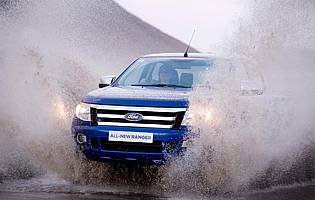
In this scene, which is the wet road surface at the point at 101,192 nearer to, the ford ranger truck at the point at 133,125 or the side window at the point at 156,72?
the ford ranger truck at the point at 133,125

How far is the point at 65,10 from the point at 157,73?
1273 centimetres

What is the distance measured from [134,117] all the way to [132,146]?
12.3 inches

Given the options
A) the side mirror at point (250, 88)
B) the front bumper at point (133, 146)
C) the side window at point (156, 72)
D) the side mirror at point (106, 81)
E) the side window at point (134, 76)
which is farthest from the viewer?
the side mirror at point (106, 81)

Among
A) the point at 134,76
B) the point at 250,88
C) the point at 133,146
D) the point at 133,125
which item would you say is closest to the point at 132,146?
the point at 133,146

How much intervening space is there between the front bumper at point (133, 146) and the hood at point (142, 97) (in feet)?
0.92

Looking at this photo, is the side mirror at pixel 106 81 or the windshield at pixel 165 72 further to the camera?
the side mirror at pixel 106 81

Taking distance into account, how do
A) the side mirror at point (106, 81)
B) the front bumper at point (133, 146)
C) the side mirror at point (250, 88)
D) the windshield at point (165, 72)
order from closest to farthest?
the front bumper at point (133, 146) < the side mirror at point (250, 88) < the windshield at point (165, 72) < the side mirror at point (106, 81)

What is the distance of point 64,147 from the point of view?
8.40 metres

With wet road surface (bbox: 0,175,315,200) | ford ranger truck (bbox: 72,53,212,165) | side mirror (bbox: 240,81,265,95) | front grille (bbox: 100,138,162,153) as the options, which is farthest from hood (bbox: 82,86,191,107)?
wet road surface (bbox: 0,175,315,200)

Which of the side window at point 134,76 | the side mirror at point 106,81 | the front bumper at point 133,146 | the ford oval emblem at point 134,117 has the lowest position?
the front bumper at point 133,146

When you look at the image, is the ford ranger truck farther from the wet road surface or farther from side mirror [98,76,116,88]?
side mirror [98,76,116,88]

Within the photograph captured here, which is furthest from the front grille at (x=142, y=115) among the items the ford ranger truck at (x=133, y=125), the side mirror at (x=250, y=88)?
the side mirror at (x=250, y=88)

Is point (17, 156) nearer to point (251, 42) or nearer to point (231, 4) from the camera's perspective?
point (251, 42)

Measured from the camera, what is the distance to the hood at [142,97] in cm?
777
